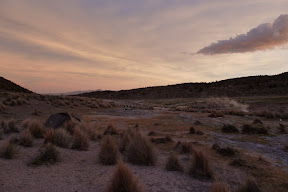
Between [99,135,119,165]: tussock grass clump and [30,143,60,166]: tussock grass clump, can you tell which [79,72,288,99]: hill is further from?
[30,143,60,166]: tussock grass clump

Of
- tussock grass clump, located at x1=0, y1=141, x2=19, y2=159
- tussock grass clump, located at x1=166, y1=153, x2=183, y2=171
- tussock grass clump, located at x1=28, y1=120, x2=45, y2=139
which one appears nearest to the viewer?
tussock grass clump, located at x1=166, y1=153, x2=183, y2=171

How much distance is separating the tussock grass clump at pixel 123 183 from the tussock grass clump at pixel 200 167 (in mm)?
1918

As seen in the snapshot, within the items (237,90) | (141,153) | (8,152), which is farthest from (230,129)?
(237,90)

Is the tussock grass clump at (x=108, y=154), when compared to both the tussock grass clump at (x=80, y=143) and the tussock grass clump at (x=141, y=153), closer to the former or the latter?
Answer: the tussock grass clump at (x=141, y=153)

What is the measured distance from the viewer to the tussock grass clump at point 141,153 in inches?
249

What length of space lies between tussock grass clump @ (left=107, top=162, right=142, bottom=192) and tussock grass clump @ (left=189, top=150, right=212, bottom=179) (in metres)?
1.92

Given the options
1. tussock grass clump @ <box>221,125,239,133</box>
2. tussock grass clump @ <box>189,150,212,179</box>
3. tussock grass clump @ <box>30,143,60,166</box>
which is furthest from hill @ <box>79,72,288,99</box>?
tussock grass clump @ <box>30,143,60,166</box>

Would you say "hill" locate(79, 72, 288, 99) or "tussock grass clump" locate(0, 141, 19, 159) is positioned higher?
"hill" locate(79, 72, 288, 99)

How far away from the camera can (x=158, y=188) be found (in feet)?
15.6

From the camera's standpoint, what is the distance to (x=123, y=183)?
4.18 m

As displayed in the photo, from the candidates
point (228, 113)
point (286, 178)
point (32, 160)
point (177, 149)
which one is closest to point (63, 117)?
point (32, 160)

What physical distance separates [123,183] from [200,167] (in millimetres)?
2362

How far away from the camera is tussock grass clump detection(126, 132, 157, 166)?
6.33m

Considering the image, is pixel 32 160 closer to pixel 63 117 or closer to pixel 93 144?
pixel 93 144
